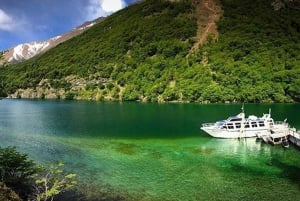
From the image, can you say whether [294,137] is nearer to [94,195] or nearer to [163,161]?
[163,161]

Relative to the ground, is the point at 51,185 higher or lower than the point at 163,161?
Answer: lower

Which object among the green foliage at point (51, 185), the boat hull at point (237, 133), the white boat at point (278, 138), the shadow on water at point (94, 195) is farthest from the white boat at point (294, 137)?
the green foliage at point (51, 185)

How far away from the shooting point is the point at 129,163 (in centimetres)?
5062

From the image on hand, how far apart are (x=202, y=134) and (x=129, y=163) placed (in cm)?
2890

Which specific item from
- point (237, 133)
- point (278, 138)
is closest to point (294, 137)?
point (278, 138)

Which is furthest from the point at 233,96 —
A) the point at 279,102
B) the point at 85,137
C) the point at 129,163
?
the point at 129,163

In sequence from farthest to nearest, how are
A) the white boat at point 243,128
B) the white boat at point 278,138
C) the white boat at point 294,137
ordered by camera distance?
the white boat at point 243,128
the white boat at point 278,138
the white boat at point 294,137

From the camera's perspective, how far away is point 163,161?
171 ft

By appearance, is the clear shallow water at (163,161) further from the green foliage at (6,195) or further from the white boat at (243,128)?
the green foliage at (6,195)

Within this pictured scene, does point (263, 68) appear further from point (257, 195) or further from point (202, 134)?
point (257, 195)

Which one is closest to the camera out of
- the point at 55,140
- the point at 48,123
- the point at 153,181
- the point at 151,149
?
the point at 153,181

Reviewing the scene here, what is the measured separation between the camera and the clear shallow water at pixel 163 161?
1506 inches

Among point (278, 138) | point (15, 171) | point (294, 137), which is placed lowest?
point (278, 138)

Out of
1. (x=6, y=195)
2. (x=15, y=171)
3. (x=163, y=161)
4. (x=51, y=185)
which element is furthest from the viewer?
(x=163, y=161)
